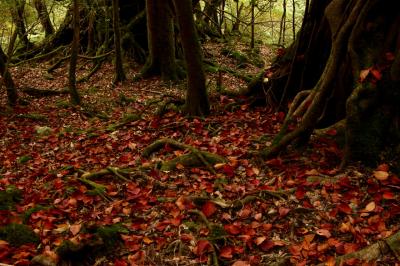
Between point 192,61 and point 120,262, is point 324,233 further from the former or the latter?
point 192,61

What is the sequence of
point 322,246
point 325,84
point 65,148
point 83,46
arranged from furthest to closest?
1. point 83,46
2. point 65,148
3. point 325,84
4. point 322,246

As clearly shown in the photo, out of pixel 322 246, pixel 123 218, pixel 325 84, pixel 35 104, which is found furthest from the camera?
pixel 35 104

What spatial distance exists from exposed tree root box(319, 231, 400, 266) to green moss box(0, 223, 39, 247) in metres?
2.98

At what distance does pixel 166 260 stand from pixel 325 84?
3126 mm

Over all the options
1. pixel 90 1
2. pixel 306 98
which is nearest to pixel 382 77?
pixel 306 98

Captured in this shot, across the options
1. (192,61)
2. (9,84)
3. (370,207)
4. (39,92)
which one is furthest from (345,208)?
(39,92)

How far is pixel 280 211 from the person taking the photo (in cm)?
450

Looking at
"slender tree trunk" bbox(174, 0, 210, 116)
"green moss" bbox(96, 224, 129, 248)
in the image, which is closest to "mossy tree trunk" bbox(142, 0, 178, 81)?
"slender tree trunk" bbox(174, 0, 210, 116)

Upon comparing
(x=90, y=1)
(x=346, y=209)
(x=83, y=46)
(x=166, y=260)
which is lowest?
(x=166, y=260)

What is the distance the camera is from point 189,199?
197 inches

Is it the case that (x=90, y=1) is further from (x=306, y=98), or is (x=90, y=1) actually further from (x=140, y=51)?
(x=306, y=98)

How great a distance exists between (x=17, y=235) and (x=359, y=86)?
4.33 metres

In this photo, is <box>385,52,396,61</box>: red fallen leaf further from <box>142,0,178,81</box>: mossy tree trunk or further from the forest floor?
<box>142,0,178,81</box>: mossy tree trunk

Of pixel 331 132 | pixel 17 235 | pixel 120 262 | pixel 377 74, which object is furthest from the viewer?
pixel 331 132
